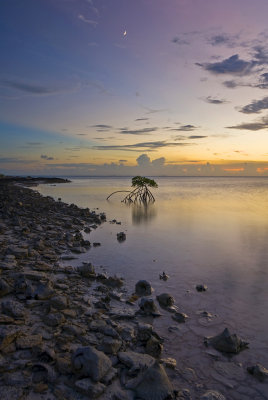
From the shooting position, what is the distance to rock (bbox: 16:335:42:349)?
204 inches

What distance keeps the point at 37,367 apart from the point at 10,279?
4.16 metres

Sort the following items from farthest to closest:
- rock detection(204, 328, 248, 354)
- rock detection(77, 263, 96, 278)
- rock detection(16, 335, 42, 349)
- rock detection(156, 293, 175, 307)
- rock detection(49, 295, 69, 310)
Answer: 1. rock detection(77, 263, 96, 278)
2. rock detection(156, 293, 175, 307)
3. rock detection(49, 295, 69, 310)
4. rock detection(204, 328, 248, 354)
5. rock detection(16, 335, 42, 349)

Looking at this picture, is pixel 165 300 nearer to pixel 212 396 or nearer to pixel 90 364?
pixel 212 396

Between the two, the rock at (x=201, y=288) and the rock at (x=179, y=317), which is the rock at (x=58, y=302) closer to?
the rock at (x=179, y=317)

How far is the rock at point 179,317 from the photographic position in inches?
295

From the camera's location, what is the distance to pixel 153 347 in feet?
19.4

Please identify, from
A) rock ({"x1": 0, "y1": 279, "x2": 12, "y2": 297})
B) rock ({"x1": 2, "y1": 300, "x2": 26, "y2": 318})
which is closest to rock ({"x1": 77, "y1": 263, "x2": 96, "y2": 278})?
rock ({"x1": 0, "y1": 279, "x2": 12, "y2": 297})

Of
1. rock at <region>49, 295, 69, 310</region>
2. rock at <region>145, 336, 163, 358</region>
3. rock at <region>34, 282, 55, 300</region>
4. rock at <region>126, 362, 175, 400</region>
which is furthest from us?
rock at <region>34, 282, 55, 300</region>

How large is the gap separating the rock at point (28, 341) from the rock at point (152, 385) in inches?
79.2

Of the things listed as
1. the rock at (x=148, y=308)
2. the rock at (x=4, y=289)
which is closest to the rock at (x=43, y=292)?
the rock at (x=4, y=289)

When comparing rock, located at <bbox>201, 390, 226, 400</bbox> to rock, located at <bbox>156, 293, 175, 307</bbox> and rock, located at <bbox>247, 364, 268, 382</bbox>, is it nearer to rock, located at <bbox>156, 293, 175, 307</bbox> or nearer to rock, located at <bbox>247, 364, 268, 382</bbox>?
rock, located at <bbox>247, 364, 268, 382</bbox>

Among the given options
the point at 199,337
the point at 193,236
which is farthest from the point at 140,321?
the point at 193,236

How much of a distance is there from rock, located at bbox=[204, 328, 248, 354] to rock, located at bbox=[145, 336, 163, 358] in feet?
4.34

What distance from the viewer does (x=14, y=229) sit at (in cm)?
1620
